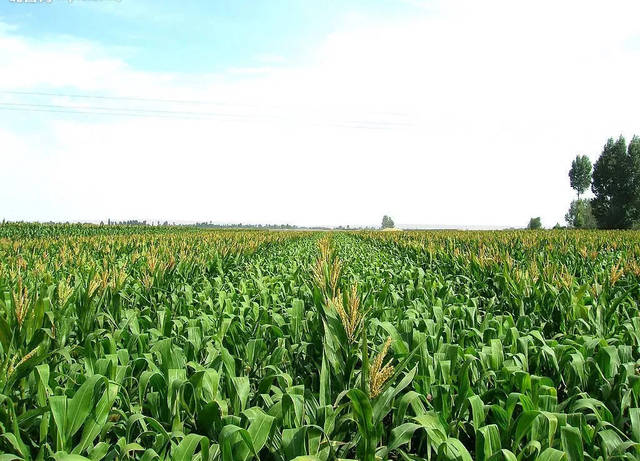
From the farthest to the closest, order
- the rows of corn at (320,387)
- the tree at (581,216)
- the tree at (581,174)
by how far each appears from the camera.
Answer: the tree at (581,174)
the tree at (581,216)
the rows of corn at (320,387)

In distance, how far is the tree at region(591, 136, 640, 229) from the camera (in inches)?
2442

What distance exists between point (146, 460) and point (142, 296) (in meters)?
3.53

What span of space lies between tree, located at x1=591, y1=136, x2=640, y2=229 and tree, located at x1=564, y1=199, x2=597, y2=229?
9.16 metres

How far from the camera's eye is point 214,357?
291 centimetres

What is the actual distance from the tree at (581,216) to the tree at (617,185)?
9161mm

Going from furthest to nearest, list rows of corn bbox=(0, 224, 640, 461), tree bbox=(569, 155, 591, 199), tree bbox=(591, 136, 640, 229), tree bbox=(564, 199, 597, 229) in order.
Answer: tree bbox=(569, 155, 591, 199) → tree bbox=(564, 199, 597, 229) → tree bbox=(591, 136, 640, 229) → rows of corn bbox=(0, 224, 640, 461)

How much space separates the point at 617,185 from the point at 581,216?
1544 cm

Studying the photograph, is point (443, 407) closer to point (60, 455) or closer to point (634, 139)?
point (60, 455)

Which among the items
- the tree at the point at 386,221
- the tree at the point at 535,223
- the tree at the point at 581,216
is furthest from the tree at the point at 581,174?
the tree at the point at 386,221

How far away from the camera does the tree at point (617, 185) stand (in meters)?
62.0

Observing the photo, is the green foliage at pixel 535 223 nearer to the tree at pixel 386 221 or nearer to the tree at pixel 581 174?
the tree at pixel 581 174

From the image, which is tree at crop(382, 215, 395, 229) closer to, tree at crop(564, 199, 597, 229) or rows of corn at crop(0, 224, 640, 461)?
tree at crop(564, 199, 597, 229)

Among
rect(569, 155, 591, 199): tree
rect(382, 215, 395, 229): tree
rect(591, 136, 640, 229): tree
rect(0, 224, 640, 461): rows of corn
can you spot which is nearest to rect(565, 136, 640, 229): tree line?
rect(591, 136, 640, 229): tree

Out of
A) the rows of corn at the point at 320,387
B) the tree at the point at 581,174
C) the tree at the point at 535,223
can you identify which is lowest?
the rows of corn at the point at 320,387
